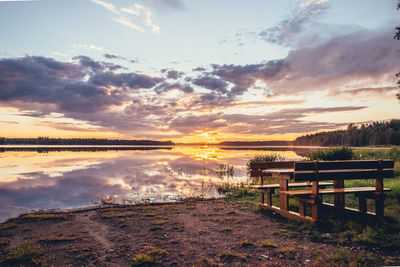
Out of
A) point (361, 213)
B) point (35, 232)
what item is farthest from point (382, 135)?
point (35, 232)

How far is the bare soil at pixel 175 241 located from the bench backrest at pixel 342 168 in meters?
1.75

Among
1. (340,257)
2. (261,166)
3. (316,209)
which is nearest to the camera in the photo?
(340,257)

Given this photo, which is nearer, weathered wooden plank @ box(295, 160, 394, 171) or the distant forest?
weathered wooden plank @ box(295, 160, 394, 171)

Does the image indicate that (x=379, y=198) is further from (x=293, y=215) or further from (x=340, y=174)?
(x=293, y=215)

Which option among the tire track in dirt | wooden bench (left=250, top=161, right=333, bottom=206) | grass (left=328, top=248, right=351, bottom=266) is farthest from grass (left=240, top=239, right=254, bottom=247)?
wooden bench (left=250, top=161, right=333, bottom=206)

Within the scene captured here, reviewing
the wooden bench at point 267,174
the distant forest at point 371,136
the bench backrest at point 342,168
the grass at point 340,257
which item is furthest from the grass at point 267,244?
the distant forest at point 371,136

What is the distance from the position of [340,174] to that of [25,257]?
8.54 meters

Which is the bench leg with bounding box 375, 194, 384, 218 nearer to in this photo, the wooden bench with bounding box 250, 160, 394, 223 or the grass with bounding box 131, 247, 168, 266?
the wooden bench with bounding box 250, 160, 394, 223

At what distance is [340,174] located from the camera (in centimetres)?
785

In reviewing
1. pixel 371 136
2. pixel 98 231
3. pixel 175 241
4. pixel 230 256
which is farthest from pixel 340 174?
pixel 371 136

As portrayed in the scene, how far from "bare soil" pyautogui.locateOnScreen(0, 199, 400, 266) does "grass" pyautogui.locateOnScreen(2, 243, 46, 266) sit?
10 centimetres

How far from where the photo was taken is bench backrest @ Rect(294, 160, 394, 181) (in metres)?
7.51

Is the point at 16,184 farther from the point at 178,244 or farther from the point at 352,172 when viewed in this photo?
the point at 352,172

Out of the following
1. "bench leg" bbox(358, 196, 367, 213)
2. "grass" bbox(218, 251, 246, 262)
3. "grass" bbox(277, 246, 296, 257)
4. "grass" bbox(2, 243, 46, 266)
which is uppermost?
"bench leg" bbox(358, 196, 367, 213)
